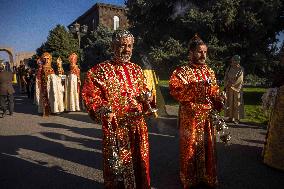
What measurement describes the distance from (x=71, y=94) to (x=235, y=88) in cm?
707

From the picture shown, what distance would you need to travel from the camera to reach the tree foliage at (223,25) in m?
15.4

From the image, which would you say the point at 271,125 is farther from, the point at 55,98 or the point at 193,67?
the point at 55,98

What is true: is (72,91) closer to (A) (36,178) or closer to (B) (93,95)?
(A) (36,178)

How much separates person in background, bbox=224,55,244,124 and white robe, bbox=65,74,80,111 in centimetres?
681

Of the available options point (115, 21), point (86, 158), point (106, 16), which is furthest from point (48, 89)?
point (115, 21)

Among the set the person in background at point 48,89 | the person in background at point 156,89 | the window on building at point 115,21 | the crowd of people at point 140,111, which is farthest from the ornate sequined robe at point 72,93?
the window on building at point 115,21

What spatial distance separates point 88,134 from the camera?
915 cm

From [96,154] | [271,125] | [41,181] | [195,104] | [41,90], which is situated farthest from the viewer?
[41,90]

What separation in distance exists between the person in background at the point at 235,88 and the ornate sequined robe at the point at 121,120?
693cm

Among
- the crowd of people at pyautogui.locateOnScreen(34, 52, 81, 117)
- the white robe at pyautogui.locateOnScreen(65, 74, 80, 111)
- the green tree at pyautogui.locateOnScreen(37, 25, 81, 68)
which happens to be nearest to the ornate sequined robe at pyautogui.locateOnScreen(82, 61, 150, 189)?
the crowd of people at pyautogui.locateOnScreen(34, 52, 81, 117)

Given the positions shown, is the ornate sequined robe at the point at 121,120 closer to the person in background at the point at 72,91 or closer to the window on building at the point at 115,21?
the person in background at the point at 72,91

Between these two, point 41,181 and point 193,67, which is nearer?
point 193,67

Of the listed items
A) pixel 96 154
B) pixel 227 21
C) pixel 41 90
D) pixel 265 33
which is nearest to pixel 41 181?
pixel 96 154

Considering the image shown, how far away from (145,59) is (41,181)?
507 inches
